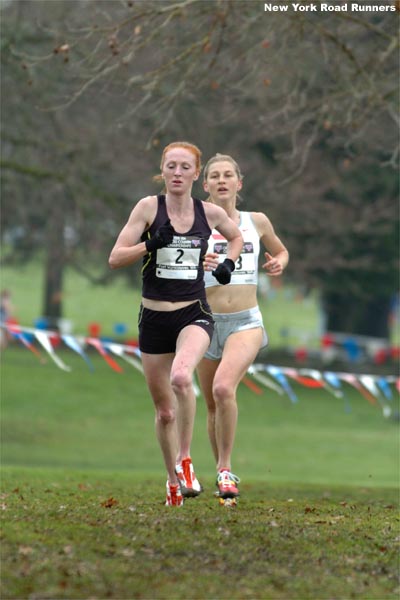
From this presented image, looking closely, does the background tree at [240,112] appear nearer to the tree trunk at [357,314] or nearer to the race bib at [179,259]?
the tree trunk at [357,314]

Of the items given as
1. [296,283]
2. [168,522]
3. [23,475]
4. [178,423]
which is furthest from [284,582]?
[296,283]

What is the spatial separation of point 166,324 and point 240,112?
63.9 ft

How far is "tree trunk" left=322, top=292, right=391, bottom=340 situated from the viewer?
41.6 meters

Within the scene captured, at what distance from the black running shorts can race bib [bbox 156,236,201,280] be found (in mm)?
250

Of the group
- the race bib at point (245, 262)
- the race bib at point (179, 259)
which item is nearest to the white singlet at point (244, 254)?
the race bib at point (245, 262)

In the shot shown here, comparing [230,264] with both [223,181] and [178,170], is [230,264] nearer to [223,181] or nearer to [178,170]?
[178,170]

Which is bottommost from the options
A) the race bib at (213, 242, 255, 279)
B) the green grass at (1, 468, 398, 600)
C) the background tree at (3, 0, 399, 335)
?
the green grass at (1, 468, 398, 600)

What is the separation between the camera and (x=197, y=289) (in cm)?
917

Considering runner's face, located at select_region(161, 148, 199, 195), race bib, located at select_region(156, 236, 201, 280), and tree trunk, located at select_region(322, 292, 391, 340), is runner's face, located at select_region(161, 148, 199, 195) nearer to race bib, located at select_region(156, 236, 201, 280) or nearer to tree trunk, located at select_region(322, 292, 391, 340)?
race bib, located at select_region(156, 236, 201, 280)

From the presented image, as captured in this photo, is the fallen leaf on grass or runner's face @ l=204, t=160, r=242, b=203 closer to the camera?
the fallen leaf on grass

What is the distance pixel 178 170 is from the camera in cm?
912

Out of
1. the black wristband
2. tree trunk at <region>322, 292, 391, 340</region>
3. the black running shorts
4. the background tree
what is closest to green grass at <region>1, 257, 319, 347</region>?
tree trunk at <region>322, 292, 391, 340</region>

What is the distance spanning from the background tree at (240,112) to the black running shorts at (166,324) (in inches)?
157

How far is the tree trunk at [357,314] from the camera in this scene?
4159cm
